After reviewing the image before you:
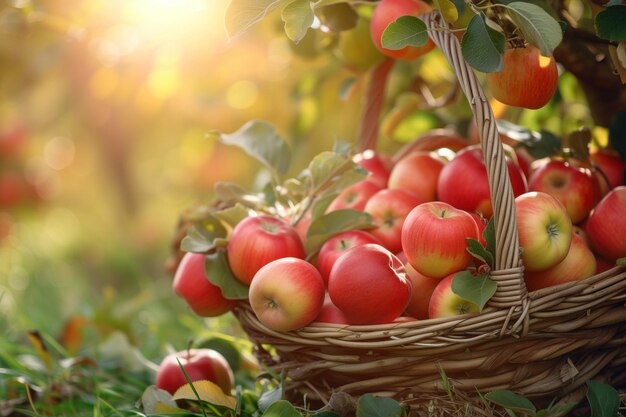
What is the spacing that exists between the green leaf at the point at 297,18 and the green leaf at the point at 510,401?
556 mm

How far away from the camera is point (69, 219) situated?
3.99 m

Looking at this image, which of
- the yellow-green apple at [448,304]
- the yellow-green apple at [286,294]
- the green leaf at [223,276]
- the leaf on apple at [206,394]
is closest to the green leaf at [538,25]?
the yellow-green apple at [448,304]

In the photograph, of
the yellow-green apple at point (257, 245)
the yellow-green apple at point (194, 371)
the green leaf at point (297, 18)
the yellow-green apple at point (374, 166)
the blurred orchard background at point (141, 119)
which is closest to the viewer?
the green leaf at point (297, 18)

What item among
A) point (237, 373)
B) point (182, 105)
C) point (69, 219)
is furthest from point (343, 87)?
point (69, 219)

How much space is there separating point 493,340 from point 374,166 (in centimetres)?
51

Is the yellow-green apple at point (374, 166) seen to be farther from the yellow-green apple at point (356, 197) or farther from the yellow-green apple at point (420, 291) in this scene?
the yellow-green apple at point (420, 291)

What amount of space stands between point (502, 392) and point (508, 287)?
0.46 feet

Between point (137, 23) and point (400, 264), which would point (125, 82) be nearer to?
point (137, 23)

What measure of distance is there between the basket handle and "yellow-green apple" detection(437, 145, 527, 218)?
0.57 feet

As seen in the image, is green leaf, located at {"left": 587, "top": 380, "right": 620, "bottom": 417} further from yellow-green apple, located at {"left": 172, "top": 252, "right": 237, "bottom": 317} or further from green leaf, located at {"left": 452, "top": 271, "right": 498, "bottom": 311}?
yellow-green apple, located at {"left": 172, "top": 252, "right": 237, "bottom": 317}

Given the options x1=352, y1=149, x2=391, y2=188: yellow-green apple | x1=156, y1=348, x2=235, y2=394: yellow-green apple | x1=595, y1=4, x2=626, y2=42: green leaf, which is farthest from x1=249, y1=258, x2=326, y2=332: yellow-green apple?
x1=595, y1=4, x2=626, y2=42: green leaf

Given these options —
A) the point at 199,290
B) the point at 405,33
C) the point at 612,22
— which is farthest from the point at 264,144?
the point at 612,22

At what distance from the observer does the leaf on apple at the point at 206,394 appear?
1.08 meters

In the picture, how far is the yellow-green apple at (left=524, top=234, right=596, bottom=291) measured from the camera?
3.28ft
